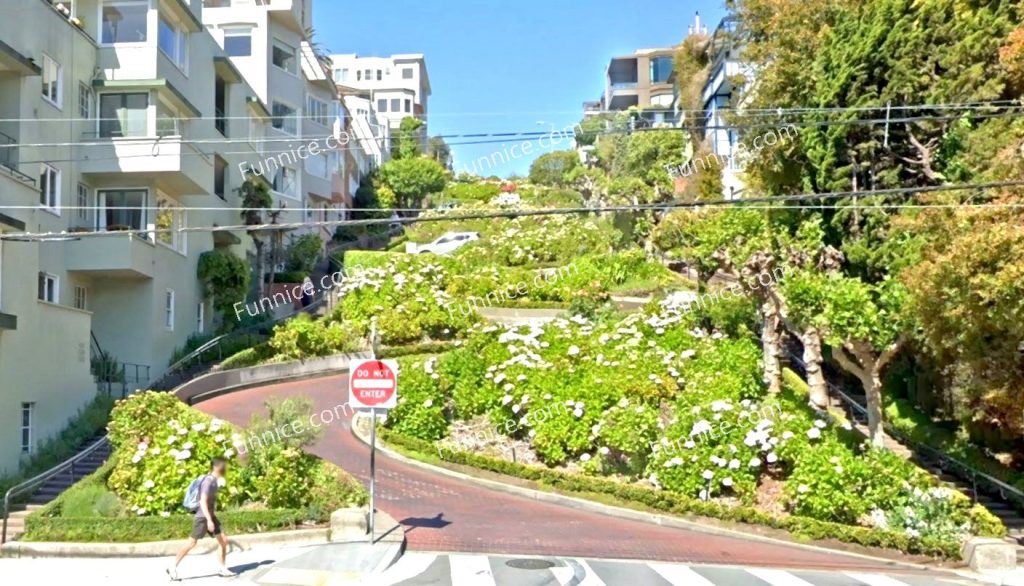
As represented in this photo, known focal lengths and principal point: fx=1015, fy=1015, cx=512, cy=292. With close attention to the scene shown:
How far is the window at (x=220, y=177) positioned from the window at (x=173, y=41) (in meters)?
4.62

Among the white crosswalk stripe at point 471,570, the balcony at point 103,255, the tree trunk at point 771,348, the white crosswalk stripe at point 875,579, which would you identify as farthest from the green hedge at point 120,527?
the tree trunk at point 771,348

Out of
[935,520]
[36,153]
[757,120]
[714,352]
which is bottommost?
[935,520]

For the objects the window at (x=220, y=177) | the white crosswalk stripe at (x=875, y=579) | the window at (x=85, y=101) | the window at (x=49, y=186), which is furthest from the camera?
the window at (x=220, y=177)

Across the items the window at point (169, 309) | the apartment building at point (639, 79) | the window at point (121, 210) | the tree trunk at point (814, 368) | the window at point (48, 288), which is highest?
the apartment building at point (639, 79)

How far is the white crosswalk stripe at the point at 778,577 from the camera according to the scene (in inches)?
561

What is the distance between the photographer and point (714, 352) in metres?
26.8

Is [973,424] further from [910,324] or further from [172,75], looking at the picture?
[172,75]

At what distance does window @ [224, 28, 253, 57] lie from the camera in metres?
42.9

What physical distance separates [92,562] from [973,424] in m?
18.8

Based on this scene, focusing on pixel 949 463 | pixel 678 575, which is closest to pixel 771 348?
pixel 949 463

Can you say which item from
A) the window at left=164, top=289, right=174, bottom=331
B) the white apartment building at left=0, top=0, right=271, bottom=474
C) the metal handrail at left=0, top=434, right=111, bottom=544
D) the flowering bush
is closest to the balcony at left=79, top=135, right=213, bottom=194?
the white apartment building at left=0, top=0, right=271, bottom=474

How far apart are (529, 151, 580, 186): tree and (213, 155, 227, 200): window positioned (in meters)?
55.6

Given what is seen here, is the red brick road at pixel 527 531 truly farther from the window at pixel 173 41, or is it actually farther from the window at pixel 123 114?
the window at pixel 173 41

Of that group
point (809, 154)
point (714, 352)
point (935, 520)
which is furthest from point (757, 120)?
point (935, 520)
